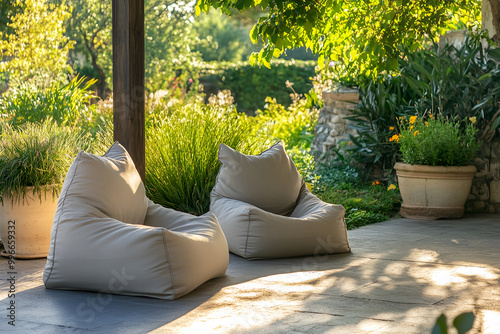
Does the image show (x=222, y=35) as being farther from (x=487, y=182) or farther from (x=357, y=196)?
(x=487, y=182)

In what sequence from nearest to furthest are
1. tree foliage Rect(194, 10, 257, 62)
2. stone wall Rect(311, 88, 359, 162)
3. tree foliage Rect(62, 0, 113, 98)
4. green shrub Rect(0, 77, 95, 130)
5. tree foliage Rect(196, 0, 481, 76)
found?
tree foliage Rect(196, 0, 481, 76) < green shrub Rect(0, 77, 95, 130) < stone wall Rect(311, 88, 359, 162) < tree foliage Rect(62, 0, 113, 98) < tree foliage Rect(194, 10, 257, 62)

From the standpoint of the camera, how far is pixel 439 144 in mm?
5852

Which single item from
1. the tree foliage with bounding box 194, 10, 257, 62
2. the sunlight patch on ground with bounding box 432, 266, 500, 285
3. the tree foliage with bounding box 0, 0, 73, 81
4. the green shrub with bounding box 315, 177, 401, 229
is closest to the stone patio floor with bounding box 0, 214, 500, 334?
the sunlight patch on ground with bounding box 432, 266, 500, 285

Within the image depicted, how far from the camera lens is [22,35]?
35.2ft

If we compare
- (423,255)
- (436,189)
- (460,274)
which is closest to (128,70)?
(423,255)

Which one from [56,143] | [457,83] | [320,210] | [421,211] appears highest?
[457,83]

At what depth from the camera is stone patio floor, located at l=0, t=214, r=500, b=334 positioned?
2.59m

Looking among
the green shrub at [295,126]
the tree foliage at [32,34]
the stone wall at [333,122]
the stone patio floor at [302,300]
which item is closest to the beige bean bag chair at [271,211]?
the stone patio floor at [302,300]

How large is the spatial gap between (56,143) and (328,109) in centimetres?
448

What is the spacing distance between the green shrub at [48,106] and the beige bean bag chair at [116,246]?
3753 mm

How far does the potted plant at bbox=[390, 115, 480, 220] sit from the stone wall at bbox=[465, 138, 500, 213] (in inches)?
12.5

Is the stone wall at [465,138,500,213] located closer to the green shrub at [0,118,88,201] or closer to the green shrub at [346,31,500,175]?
the green shrub at [346,31,500,175]

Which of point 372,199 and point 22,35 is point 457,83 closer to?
point 372,199

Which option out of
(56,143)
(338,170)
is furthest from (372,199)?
(56,143)
